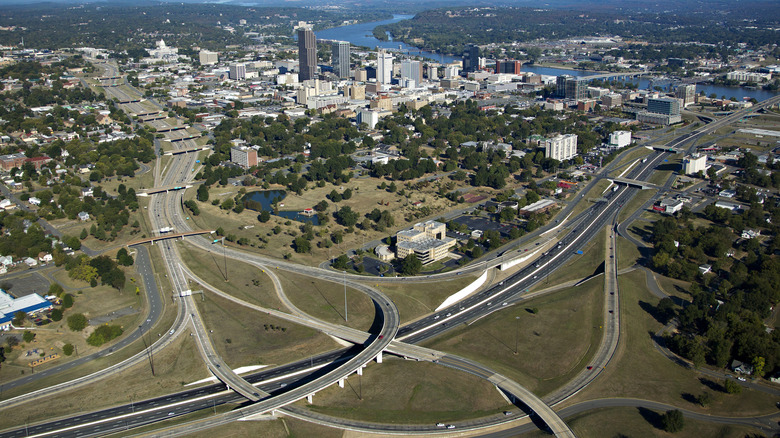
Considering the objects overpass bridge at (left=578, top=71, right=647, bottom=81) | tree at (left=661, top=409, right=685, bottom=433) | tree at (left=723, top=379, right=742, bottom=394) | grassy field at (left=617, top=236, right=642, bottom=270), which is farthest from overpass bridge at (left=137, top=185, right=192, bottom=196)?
overpass bridge at (left=578, top=71, right=647, bottom=81)

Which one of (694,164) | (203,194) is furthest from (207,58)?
(694,164)

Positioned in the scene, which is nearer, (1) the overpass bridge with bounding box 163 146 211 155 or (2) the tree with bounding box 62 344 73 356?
(2) the tree with bounding box 62 344 73 356

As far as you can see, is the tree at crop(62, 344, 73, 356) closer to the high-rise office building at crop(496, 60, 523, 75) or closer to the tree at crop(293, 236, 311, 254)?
the tree at crop(293, 236, 311, 254)

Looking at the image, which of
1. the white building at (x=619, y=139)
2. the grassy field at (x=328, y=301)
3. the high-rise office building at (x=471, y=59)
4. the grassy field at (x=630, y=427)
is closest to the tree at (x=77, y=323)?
the grassy field at (x=328, y=301)

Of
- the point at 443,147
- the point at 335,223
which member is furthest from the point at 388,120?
the point at 335,223

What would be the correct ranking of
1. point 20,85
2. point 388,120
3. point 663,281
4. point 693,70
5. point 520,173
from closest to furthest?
point 663,281, point 520,173, point 388,120, point 20,85, point 693,70

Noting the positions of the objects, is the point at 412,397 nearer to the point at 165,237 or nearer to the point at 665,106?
the point at 165,237

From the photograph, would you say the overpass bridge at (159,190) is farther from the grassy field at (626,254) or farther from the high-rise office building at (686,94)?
the high-rise office building at (686,94)

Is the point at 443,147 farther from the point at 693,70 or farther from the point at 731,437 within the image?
the point at 693,70
